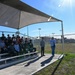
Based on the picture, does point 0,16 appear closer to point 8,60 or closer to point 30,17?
point 30,17

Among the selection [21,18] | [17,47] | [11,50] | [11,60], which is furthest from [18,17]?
[11,60]

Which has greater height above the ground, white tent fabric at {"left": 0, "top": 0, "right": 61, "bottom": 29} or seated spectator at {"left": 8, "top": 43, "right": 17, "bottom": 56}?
white tent fabric at {"left": 0, "top": 0, "right": 61, "bottom": 29}

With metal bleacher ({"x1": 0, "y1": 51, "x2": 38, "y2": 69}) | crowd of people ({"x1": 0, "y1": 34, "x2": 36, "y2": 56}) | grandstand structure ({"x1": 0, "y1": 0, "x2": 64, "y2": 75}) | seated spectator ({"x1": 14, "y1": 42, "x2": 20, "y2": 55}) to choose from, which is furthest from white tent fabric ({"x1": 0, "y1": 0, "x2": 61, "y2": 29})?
metal bleacher ({"x1": 0, "y1": 51, "x2": 38, "y2": 69})

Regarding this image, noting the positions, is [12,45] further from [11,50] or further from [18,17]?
[18,17]

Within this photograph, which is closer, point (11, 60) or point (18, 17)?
point (11, 60)

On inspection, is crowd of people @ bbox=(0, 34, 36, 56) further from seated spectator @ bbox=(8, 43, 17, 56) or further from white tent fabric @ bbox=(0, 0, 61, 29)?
white tent fabric @ bbox=(0, 0, 61, 29)

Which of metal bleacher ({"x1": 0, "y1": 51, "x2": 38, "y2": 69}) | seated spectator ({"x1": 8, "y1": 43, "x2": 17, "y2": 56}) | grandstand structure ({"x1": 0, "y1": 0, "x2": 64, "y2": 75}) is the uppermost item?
grandstand structure ({"x1": 0, "y1": 0, "x2": 64, "y2": 75})

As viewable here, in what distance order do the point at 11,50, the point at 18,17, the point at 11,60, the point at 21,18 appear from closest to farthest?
the point at 11,60 → the point at 11,50 → the point at 18,17 → the point at 21,18

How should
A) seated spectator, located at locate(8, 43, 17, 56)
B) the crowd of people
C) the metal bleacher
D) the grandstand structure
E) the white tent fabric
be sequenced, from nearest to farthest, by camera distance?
A: the metal bleacher < the grandstand structure < seated spectator, located at locate(8, 43, 17, 56) < the crowd of people < the white tent fabric

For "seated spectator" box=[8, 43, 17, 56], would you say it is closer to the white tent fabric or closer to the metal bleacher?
the metal bleacher

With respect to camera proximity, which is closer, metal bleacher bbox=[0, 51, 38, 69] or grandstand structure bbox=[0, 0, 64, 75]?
metal bleacher bbox=[0, 51, 38, 69]

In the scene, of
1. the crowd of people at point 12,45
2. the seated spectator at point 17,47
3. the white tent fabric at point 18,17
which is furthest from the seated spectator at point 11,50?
the white tent fabric at point 18,17

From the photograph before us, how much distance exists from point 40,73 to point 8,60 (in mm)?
4276

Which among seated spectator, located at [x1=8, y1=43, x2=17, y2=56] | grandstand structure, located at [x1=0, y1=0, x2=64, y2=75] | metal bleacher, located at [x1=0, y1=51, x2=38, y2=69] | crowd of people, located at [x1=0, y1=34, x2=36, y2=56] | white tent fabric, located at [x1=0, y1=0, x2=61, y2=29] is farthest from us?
white tent fabric, located at [x1=0, y1=0, x2=61, y2=29]
